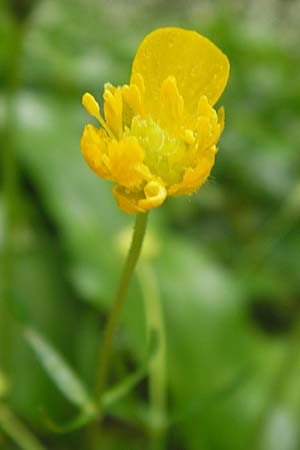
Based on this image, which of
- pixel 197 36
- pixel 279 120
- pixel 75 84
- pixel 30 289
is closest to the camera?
pixel 197 36

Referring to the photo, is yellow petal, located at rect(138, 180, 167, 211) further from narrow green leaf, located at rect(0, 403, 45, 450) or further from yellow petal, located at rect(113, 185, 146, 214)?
narrow green leaf, located at rect(0, 403, 45, 450)

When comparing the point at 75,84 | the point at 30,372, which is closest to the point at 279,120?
the point at 75,84

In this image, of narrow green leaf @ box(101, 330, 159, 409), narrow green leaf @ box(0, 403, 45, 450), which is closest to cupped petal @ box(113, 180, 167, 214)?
narrow green leaf @ box(101, 330, 159, 409)

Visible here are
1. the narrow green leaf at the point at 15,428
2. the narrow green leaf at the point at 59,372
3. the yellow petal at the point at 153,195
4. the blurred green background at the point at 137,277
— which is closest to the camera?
the yellow petal at the point at 153,195

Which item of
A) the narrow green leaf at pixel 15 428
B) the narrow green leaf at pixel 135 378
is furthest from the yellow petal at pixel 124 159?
the narrow green leaf at pixel 15 428

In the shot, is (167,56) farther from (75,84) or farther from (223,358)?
(75,84)

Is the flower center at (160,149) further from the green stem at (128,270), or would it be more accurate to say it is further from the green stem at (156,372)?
the green stem at (156,372)
